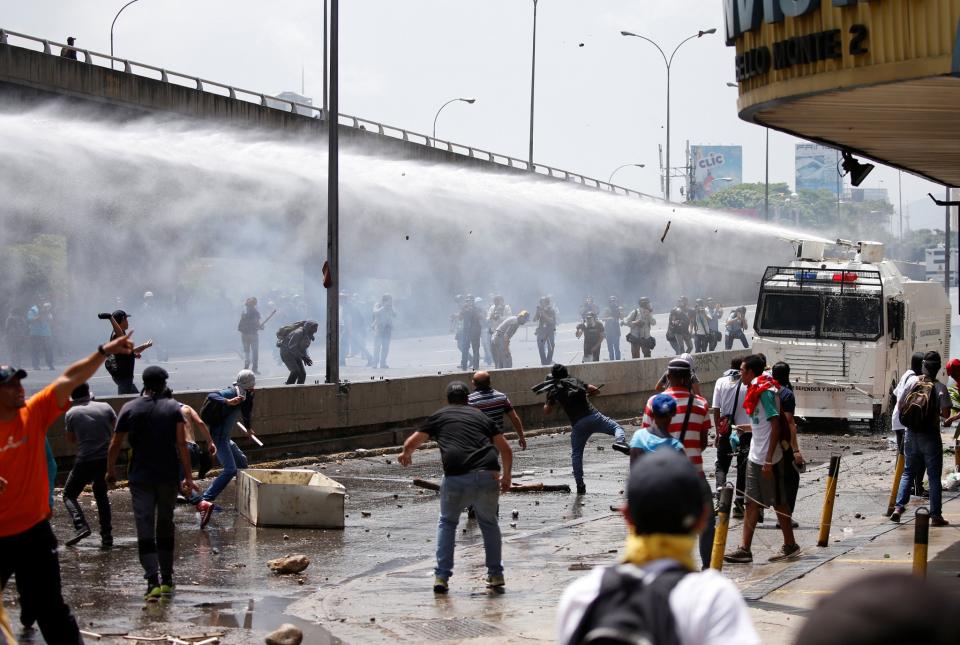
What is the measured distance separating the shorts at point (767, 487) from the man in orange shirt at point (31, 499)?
591cm

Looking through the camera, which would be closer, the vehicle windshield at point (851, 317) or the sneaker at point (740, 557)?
the sneaker at point (740, 557)

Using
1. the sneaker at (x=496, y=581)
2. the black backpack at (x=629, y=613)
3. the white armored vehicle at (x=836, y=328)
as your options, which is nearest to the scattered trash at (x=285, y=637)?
the sneaker at (x=496, y=581)

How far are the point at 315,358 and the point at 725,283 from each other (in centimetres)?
2799

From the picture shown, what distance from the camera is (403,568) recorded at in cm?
1017

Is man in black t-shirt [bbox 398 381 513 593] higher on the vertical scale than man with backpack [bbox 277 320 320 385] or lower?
lower

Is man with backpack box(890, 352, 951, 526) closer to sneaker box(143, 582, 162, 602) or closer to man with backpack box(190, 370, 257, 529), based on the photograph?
man with backpack box(190, 370, 257, 529)

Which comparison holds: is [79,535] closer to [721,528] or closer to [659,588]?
[721,528]

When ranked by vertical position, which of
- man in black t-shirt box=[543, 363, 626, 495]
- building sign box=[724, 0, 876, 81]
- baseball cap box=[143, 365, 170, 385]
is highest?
building sign box=[724, 0, 876, 81]

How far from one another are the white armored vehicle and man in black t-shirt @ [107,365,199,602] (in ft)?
48.9

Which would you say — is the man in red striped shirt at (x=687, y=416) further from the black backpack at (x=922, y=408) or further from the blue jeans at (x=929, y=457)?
the blue jeans at (x=929, y=457)

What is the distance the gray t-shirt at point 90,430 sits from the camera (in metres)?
10.4

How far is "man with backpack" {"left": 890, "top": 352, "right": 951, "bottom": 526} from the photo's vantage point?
11617 mm

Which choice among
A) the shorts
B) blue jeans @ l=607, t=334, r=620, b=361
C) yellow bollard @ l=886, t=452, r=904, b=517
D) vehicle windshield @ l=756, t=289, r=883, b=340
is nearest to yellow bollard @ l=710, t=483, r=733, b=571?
the shorts

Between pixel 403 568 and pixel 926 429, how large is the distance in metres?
A: 4.85
